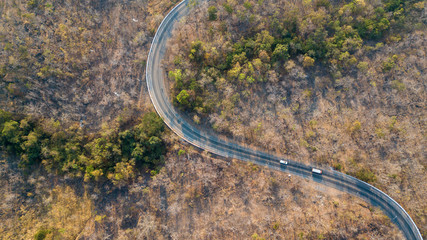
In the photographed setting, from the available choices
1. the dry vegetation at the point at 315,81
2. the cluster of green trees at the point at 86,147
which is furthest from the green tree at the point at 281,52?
the cluster of green trees at the point at 86,147

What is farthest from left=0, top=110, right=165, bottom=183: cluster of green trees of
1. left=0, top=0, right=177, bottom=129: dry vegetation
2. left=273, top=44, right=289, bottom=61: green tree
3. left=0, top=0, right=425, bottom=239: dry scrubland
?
left=273, top=44, right=289, bottom=61: green tree

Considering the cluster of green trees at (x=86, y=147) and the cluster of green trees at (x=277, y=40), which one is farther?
the cluster of green trees at (x=277, y=40)

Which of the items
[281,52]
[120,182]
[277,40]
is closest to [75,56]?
[120,182]

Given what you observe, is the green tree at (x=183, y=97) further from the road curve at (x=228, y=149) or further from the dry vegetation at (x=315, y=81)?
the road curve at (x=228, y=149)

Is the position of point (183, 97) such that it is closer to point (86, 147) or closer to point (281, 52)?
point (86, 147)

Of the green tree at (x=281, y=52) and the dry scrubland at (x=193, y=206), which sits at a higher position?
the green tree at (x=281, y=52)

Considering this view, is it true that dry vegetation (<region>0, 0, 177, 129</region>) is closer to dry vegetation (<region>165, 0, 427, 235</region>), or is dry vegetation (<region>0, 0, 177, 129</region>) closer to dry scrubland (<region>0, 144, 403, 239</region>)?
dry vegetation (<region>165, 0, 427, 235</region>)

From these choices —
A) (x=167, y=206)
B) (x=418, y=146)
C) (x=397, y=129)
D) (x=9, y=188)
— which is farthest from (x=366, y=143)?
(x=9, y=188)
